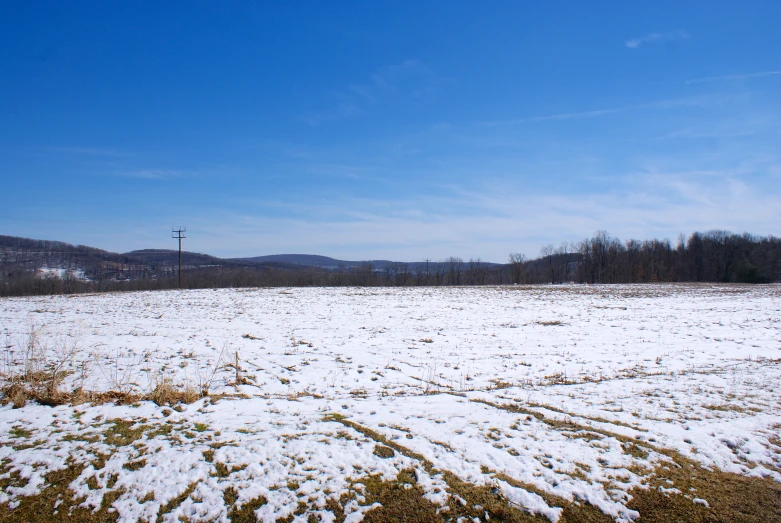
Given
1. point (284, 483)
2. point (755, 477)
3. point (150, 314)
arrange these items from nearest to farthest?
point (284, 483) → point (755, 477) → point (150, 314)

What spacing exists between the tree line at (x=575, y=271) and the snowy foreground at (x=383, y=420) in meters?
66.8

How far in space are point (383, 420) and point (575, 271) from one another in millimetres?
111780

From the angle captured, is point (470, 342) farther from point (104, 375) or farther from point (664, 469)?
point (104, 375)

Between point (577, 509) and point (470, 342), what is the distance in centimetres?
1153

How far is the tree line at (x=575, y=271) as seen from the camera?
8119cm

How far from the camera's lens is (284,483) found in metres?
4.45

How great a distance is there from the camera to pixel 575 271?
107 m

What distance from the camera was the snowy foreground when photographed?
440cm

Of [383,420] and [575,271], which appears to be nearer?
[383,420]

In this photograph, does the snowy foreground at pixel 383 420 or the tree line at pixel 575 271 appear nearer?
the snowy foreground at pixel 383 420

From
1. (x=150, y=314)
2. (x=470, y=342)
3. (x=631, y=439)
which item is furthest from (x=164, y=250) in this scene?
(x=631, y=439)

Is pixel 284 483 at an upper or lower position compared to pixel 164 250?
lower

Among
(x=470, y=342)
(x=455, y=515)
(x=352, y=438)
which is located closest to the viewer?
(x=455, y=515)

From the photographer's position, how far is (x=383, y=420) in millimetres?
6520
